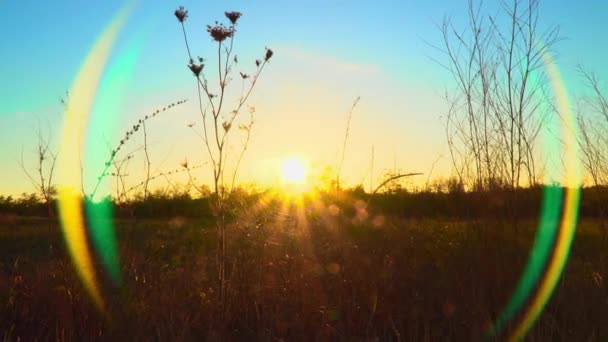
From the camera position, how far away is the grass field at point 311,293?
10.0ft

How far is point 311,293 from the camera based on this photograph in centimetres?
353

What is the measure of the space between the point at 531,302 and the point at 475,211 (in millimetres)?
1178

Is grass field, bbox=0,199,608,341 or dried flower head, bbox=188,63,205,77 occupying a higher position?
dried flower head, bbox=188,63,205,77

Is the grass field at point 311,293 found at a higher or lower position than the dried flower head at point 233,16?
lower

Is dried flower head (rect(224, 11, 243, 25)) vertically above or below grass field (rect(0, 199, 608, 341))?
above

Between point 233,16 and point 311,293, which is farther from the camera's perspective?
point 311,293

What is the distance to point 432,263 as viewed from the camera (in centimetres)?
406

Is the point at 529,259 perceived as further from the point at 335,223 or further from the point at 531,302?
the point at 335,223

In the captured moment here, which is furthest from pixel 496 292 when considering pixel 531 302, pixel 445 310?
pixel 445 310

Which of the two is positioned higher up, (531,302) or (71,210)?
(71,210)

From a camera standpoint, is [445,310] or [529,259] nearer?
[445,310]

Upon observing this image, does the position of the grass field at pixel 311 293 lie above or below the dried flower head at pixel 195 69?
below

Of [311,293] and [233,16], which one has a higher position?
[233,16]

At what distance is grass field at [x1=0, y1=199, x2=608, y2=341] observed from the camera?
306 cm
